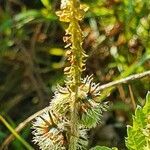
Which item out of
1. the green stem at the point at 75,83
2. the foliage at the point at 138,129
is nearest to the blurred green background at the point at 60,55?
the foliage at the point at 138,129

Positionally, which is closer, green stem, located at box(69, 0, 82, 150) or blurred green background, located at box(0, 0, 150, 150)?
green stem, located at box(69, 0, 82, 150)

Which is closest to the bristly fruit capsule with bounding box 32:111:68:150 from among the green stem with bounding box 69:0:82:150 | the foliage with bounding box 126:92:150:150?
the green stem with bounding box 69:0:82:150

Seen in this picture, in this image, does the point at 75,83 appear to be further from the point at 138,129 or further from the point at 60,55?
the point at 60,55

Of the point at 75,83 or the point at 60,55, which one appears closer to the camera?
the point at 75,83

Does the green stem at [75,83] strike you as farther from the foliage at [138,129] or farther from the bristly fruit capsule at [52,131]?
the foliage at [138,129]

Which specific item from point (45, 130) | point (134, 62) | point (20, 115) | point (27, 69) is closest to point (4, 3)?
point (27, 69)

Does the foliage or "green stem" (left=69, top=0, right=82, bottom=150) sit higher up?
"green stem" (left=69, top=0, right=82, bottom=150)

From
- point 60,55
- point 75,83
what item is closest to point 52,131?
point 75,83

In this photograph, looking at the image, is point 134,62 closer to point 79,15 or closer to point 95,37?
point 95,37

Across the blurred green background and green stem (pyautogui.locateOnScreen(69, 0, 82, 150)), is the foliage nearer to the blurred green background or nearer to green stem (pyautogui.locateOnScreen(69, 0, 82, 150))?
green stem (pyautogui.locateOnScreen(69, 0, 82, 150))
